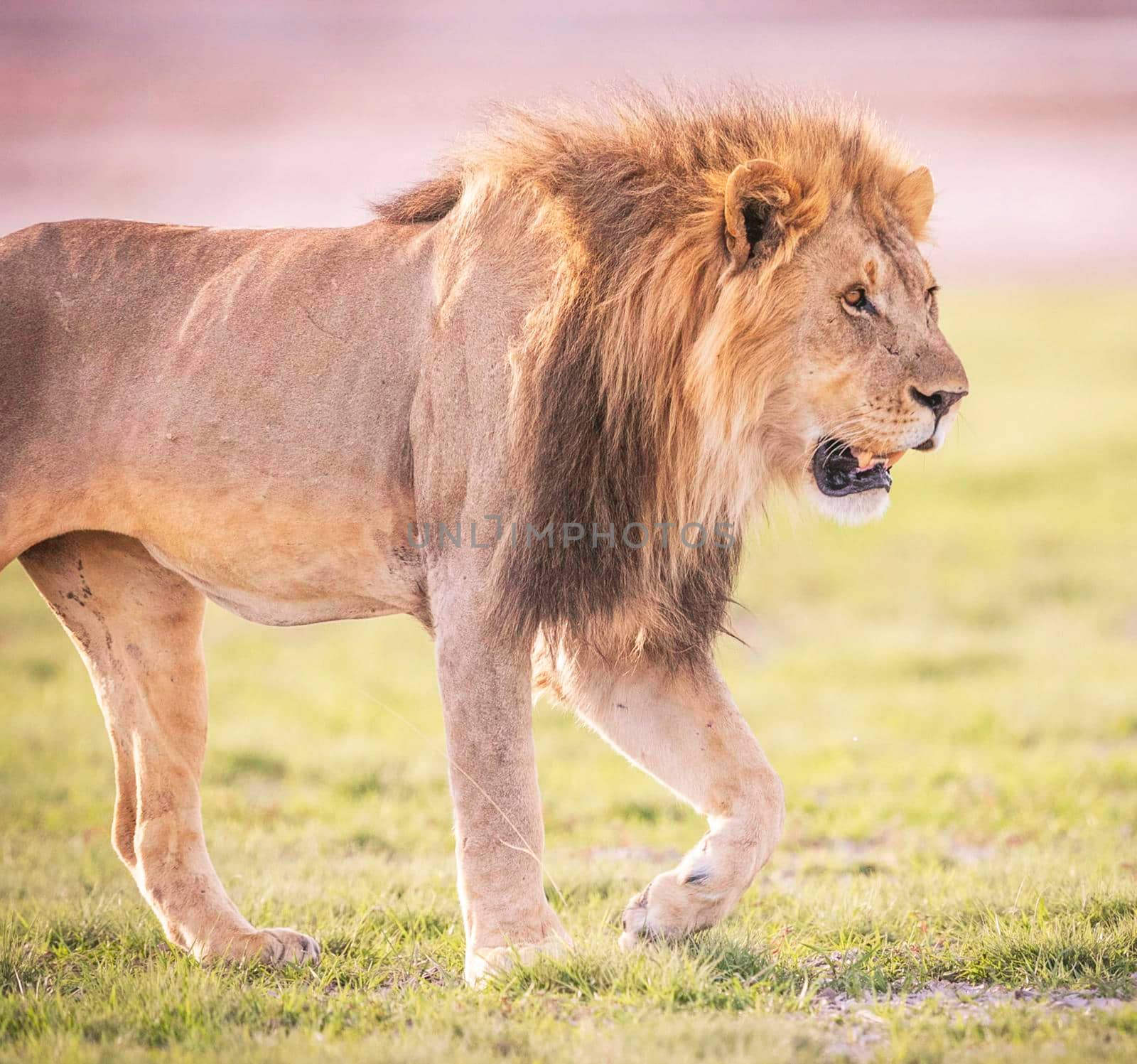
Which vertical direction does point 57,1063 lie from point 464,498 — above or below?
below

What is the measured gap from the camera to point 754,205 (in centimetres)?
342

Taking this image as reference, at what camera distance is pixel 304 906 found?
449cm

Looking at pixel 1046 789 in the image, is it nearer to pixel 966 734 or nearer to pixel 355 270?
pixel 966 734

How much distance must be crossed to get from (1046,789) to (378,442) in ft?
13.7

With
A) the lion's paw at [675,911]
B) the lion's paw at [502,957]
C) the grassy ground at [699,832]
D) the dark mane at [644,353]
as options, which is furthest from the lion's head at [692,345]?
the lion's paw at [502,957]

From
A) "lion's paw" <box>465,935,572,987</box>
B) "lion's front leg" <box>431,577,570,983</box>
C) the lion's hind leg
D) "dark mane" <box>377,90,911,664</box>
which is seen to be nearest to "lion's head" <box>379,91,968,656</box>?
"dark mane" <box>377,90,911,664</box>

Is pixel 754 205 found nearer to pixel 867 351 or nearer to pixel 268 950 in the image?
pixel 867 351

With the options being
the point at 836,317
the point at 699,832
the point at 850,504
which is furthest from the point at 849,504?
the point at 699,832

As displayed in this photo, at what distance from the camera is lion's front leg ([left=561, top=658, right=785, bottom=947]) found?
11.8 feet

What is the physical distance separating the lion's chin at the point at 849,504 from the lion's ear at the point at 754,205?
62cm

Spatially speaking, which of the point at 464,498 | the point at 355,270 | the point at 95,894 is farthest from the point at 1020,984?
the point at 95,894

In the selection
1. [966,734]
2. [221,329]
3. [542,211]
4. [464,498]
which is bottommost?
[966,734]

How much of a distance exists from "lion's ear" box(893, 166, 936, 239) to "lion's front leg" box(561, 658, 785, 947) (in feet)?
4.17

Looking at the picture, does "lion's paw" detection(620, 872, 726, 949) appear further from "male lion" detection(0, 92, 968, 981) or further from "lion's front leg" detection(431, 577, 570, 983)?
"lion's front leg" detection(431, 577, 570, 983)
